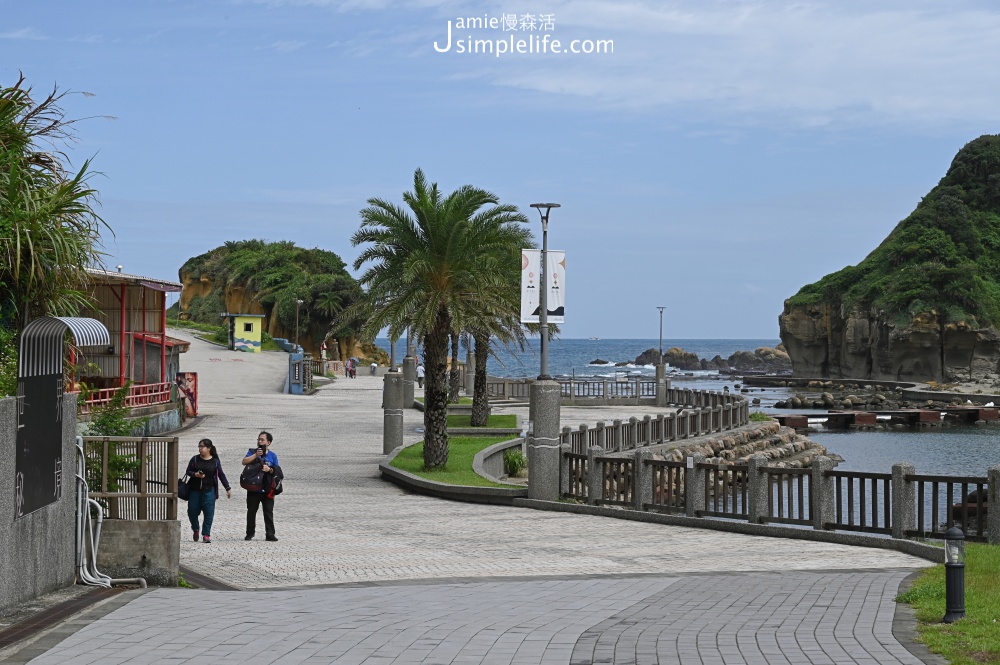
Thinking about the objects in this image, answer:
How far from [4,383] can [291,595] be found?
3.60m

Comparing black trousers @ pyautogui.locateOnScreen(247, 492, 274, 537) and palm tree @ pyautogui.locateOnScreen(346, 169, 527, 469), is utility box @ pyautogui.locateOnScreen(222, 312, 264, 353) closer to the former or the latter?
palm tree @ pyautogui.locateOnScreen(346, 169, 527, 469)

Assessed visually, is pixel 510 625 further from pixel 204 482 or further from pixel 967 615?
pixel 204 482

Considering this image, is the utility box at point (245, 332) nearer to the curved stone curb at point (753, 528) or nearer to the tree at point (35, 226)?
the curved stone curb at point (753, 528)

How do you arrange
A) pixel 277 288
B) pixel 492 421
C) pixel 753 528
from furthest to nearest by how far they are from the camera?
pixel 277 288, pixel 492 421, pixel 753 528

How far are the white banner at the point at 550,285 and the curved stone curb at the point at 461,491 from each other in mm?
3548

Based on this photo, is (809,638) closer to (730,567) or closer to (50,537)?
(730,567)

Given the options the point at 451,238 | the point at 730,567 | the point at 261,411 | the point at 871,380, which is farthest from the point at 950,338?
the point at 730,567

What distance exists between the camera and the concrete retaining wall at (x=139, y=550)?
11.5 meters

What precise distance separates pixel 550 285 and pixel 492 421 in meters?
18.1

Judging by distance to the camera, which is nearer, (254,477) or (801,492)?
(254,477)

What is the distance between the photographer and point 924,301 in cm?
11862

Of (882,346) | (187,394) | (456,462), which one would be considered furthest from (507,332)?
(882,346)

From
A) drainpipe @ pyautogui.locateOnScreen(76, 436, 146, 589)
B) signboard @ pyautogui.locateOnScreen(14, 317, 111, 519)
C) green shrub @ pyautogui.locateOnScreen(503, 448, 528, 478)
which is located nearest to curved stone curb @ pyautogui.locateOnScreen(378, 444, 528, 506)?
green shrub @ pyautogui.locateOnScreen(503, 448, 528, 478)

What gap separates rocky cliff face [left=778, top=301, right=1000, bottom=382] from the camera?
376 ft
